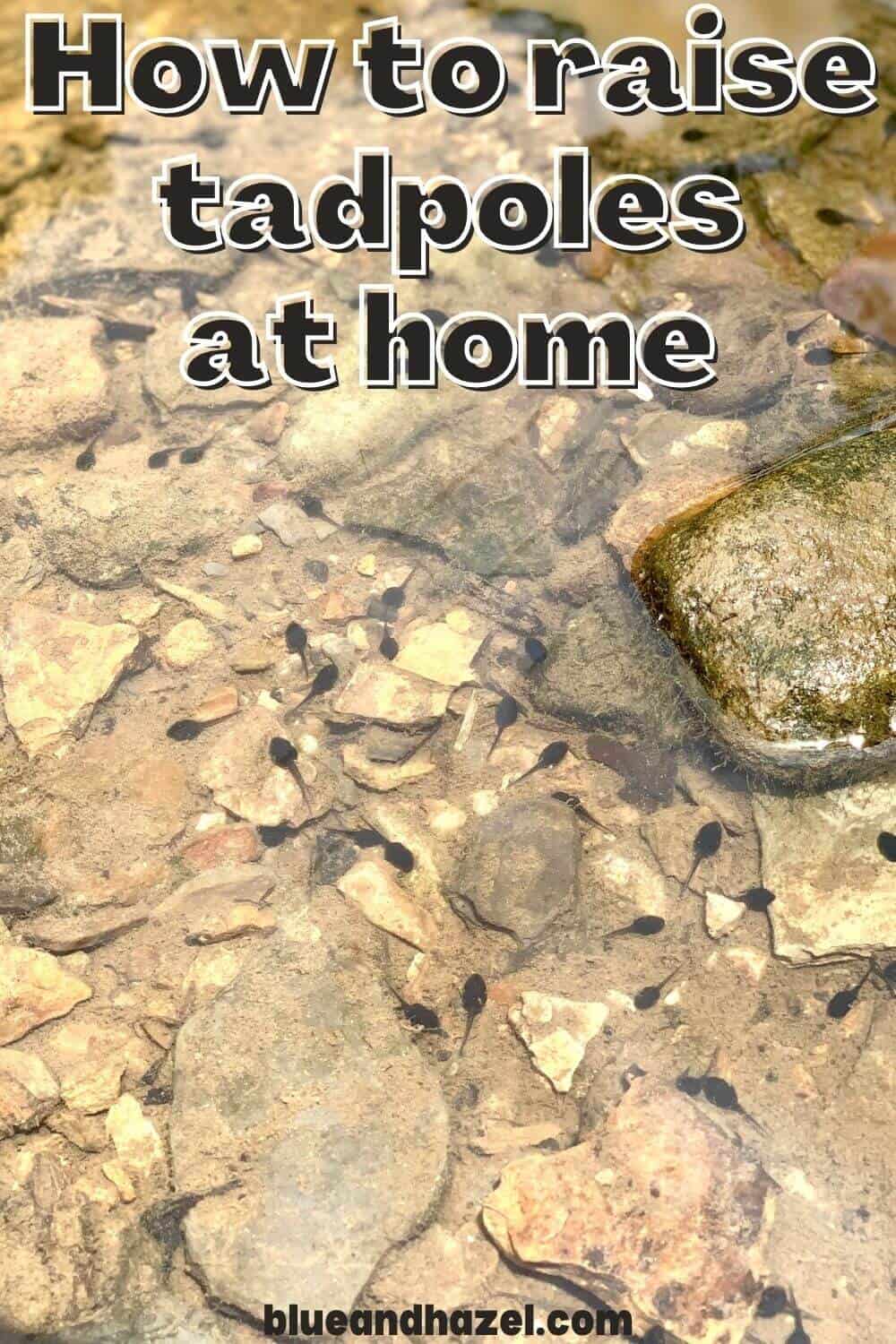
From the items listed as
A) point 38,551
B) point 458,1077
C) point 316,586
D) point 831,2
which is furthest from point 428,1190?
point 831,2

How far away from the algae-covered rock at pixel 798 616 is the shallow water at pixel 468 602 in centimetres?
20

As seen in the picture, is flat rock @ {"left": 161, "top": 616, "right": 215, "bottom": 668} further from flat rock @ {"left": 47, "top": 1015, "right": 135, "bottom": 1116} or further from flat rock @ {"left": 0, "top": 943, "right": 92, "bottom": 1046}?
flat rock @ {"left": 47, "top": 1015, "right": 135, "bottom": 1116}

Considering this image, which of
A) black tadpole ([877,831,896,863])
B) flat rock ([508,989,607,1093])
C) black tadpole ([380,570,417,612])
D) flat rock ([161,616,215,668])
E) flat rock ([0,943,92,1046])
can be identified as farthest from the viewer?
black tadpole ([380,570,417,612])

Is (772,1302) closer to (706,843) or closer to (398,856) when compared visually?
(706,843)

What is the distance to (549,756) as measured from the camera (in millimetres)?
4758

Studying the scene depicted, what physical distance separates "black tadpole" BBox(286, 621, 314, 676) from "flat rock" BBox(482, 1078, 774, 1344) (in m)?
2.40

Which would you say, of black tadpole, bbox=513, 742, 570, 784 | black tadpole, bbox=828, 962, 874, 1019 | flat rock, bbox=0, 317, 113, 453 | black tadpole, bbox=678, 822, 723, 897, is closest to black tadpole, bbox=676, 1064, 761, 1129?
black tadpole, bbox=828, 962, 874, 1019

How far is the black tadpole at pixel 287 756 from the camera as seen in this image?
4.76m

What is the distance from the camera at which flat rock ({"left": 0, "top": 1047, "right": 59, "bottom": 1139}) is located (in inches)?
154

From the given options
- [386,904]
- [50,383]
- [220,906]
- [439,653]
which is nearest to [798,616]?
[439,653]

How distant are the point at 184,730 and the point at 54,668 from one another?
2.24 ft

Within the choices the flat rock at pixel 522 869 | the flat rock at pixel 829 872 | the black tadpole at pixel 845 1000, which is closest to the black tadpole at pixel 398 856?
the flat rock at pixel 522 869

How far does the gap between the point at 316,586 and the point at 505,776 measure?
1388mm

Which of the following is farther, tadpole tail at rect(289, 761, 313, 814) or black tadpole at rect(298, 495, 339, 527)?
black tadpole at rect(298, 495, 339, 527)
